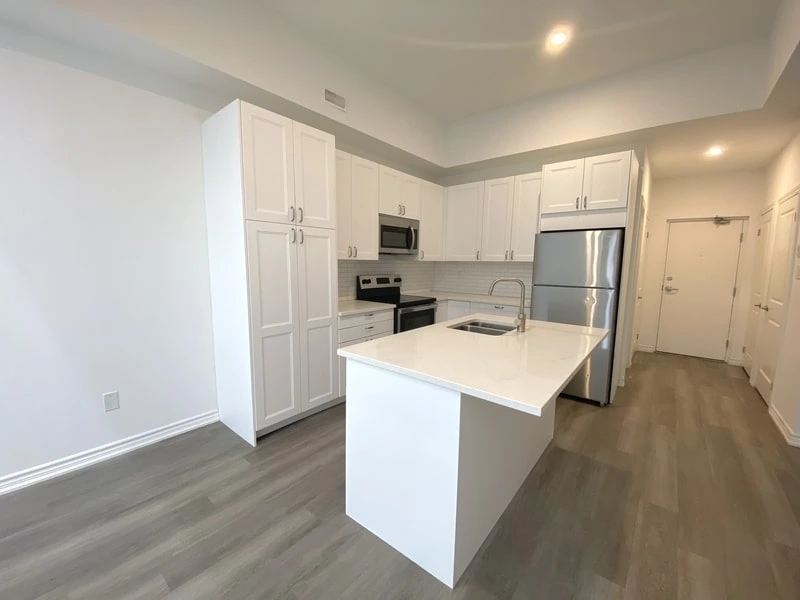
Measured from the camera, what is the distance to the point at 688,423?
285 centimetres

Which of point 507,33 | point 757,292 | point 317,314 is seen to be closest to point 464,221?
point 507,33

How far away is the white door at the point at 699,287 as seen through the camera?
181 inches

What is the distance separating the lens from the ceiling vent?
2.83 m

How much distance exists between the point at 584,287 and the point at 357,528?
110 inches

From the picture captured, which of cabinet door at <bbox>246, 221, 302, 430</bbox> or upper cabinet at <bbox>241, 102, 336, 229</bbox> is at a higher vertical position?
upper cabinet at <bbox>241, 102, 336, 229</bbox>

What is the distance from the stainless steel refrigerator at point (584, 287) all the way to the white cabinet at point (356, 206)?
176 centimetres

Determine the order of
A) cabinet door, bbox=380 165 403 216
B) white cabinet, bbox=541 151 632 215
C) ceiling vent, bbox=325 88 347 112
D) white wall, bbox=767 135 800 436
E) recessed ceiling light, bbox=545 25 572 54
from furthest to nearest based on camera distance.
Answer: cabinet door, bbox=380 165 403 216 < white cabinet, bbox=541 151 632 215 < ceiling vent, bbox=325 88 347 112 < white wall, bbox=767 135 800 436 < recessed ceiling light, bbox=545 25 572 54

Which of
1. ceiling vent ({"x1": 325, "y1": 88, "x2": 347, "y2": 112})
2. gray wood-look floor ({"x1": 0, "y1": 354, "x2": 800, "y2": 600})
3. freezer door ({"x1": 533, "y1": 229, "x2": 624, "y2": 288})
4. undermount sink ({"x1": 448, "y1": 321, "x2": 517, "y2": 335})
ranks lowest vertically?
gray wood-look floor ({"x1": 0, "y1": 354, "x2": 800, "y2": 600})

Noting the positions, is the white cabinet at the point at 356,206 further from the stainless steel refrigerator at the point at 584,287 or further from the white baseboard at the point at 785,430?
the white baseboard at the point at 785,430

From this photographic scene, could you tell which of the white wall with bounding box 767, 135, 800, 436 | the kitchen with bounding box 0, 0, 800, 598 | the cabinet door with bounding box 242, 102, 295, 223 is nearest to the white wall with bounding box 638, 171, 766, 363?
the kitchen with bounding box 0, 0, 800, 598

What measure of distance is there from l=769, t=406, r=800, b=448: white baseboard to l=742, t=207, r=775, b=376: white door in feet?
3.66

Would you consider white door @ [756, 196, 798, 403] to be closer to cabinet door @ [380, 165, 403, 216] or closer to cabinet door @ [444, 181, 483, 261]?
cabinet door @ [444, 181, 483, 261]

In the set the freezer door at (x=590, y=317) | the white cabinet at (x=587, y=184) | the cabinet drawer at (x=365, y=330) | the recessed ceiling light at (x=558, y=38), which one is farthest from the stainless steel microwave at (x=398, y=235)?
the recessed ceiling light at (x=558, y=38)

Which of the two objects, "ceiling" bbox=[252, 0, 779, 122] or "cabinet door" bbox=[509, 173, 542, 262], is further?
"cabinet door" bbox=[509, 173, 542, 262]
